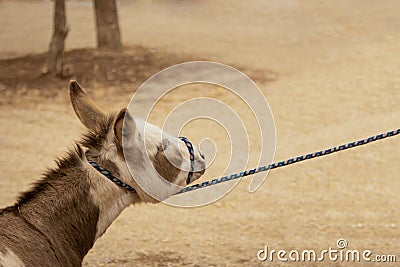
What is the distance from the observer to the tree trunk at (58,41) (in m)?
13.3

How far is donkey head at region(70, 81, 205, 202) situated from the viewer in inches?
171

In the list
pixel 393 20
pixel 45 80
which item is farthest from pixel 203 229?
pixel 393 20

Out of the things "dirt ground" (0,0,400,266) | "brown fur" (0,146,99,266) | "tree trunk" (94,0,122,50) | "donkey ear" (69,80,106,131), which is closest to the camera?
"brown fur" (0,146,99,266)

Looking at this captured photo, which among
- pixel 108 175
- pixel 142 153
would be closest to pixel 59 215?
pixel 108 175

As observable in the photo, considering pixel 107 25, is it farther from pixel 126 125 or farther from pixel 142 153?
pixel 126 125

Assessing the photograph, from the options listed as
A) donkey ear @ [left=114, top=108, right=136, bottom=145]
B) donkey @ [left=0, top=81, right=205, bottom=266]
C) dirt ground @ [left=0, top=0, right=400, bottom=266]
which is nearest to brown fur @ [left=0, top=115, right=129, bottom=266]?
donkey @ [left=0, top=81, right=205, bottom=266]

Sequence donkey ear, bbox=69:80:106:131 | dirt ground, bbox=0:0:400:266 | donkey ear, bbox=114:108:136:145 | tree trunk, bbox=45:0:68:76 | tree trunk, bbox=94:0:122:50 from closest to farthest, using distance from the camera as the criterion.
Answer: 1. donkey ear, bbox=114:108:136:145
2. donkey ear, bbox=69:80:106:131
3. dirt ground, bbox=0:0:400:266
4. tree trunk, bbox=45:0:68:76
5. tree trunk, bbox=94:0:122:50

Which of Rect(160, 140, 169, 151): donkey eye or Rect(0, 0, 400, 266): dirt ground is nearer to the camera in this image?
Rect(160, 140, 169, 151): donkey eye

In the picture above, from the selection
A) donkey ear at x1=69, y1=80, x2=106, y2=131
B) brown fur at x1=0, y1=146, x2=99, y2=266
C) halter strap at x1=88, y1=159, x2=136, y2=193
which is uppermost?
donkey ear at x1=69, y1=80, x2=106, y2=131

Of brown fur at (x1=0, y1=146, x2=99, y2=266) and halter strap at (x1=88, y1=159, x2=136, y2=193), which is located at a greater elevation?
halter strap at (x1=88, y1=159, x2=136, y2=193)

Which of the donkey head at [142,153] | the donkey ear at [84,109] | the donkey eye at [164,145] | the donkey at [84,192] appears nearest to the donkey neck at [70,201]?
the donkey at [84,192]

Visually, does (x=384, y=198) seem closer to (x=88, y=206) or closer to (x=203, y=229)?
(x=203, y=229)

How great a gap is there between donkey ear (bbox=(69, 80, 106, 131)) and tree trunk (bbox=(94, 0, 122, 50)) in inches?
395

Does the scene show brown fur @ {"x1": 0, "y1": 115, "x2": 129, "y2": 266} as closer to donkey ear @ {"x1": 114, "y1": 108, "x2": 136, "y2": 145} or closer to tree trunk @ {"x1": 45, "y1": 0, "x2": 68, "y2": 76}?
donkey ear @ {"x1": 114, "y1": 108, "x2": 136, "y2": 145}
